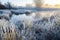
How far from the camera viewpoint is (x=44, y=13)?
2018mm

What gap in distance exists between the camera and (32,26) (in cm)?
198

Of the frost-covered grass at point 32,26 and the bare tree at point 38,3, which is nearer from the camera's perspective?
the frost-covered grass at point 32,26

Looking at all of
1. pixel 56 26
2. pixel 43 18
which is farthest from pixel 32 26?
pixel 56 26

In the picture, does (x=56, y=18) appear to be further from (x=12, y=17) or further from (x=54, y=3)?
(x=12, y=17)

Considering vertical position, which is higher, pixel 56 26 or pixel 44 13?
pixel 44 13

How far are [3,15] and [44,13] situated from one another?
0.56m

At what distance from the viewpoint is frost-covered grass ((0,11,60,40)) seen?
6.10 feet

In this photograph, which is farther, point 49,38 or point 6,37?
point 49,38

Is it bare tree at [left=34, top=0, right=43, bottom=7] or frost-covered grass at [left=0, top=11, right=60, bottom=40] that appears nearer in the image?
frost-covered grass at [left=0, top=11, right=60, bottom=40]

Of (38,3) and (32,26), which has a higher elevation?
(38,3)

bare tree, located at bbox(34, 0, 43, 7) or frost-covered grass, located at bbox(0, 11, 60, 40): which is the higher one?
bare tree, located at bbox(34, 0, 43, 7)

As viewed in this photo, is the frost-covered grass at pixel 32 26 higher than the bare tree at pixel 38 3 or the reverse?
the reverse

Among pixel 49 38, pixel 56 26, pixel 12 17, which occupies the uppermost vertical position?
pixel 12 17

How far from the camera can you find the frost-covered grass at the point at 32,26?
1.86 metres
